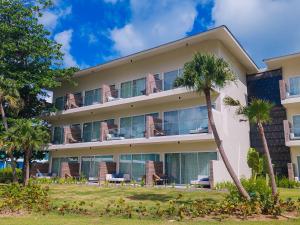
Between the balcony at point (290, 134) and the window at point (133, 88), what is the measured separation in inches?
450

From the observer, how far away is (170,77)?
2570 centimetres

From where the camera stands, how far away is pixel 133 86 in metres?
28.5

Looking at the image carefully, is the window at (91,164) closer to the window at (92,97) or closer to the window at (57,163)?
the window at (57,163)

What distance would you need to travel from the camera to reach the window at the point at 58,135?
32.1 metres

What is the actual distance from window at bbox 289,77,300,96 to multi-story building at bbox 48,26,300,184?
0.10 metres

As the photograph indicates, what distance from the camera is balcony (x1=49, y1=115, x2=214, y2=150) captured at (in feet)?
73.5

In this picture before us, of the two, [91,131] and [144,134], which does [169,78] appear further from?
[91,131]

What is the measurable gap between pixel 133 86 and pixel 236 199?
1763cm

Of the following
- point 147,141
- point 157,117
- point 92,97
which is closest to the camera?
point 147,141

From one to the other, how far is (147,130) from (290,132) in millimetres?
10750

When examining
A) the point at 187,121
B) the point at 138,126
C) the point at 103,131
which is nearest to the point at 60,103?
the point at 103,131

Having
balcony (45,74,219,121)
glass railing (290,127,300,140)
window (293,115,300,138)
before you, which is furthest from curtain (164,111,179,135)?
window (293,115,300,138)

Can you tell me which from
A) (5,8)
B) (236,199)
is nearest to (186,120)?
(236,199)

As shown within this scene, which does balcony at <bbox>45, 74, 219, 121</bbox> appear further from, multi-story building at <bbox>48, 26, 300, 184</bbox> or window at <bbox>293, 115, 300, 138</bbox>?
window at <bbox>293, 115, 300, 138</bbox>
